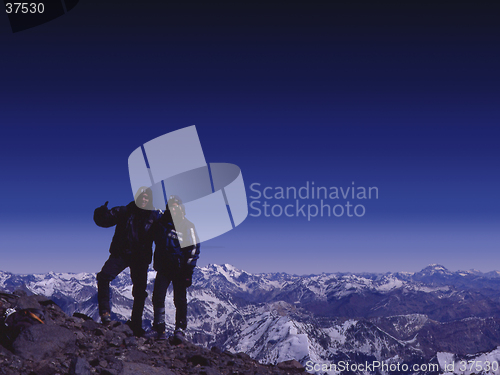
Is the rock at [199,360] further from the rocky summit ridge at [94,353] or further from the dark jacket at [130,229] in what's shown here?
the dark jacket at [130,229]

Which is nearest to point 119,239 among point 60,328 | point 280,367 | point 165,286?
Result: point 165,286

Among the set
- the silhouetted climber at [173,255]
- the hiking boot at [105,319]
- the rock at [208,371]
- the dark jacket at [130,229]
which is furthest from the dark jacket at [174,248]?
the rock at [208,371]

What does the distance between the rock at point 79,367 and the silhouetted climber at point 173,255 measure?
13.6 feet

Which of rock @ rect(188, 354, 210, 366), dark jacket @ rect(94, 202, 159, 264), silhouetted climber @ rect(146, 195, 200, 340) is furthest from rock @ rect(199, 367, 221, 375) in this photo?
dark jacket @ rect(94, 202, 159, 264)

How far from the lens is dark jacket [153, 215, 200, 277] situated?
13.3 m

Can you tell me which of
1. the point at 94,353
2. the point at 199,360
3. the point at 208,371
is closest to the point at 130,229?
the point at 94,353

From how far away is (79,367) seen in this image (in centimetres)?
894

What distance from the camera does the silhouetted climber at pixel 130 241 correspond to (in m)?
13.3

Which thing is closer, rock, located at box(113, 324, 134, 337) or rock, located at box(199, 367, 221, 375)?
rock, located at box(199, 367, 221, 375)

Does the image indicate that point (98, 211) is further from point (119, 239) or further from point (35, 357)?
point (35, 357)

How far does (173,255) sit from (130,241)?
5.76 feet

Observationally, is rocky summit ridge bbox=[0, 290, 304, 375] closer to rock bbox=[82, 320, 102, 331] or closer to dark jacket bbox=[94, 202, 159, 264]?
rock bbox=[82, 320, 102, 331]

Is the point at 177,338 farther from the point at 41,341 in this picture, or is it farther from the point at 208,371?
the point at 41,341

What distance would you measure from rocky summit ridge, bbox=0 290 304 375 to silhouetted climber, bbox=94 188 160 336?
1.41m
